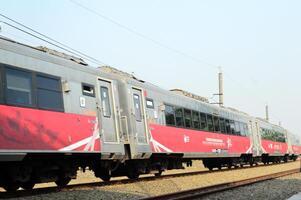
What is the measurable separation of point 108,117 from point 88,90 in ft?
4.04

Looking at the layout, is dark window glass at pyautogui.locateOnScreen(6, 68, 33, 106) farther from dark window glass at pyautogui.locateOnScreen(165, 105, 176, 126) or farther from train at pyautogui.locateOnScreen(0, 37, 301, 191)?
dark window glass at pyautogui.locateOnScreen(165, 105, 176, 126)

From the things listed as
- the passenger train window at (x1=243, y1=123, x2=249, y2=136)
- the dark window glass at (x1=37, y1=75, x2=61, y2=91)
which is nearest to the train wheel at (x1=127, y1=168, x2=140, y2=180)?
the dark window glass at (x1=37, y1=75, x2=61, y2=91)

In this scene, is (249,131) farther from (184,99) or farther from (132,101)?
(132,101)

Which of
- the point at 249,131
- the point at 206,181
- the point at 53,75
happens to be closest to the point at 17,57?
the point at 53,75

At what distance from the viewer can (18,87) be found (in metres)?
11.0

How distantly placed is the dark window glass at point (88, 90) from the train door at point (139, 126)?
7.75ft

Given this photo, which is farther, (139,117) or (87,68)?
(139,117)

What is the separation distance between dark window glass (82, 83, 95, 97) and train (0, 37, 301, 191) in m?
0.03

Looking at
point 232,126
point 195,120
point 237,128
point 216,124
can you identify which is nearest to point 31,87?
point 195,120

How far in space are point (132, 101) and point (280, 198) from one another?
233 inches

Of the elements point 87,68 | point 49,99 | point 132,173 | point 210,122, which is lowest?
point 132,173

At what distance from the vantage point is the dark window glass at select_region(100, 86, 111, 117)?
1426cm

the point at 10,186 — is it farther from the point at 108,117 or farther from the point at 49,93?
the point at 108,117

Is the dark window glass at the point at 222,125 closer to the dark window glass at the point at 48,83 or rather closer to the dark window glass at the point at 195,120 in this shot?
the dark window glass at the point at 195,120
